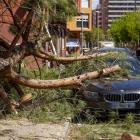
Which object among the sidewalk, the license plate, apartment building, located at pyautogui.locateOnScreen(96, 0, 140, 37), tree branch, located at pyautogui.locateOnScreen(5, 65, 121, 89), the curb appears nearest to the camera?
the sidewalk

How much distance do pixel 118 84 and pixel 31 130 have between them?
2442 mm

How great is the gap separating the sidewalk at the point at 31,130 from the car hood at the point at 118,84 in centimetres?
125

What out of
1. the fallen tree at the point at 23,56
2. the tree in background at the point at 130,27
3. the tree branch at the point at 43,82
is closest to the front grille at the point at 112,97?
the fallen tree at the point at 23,56

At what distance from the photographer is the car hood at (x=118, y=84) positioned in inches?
235

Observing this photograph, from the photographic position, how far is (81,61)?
692 centimetres

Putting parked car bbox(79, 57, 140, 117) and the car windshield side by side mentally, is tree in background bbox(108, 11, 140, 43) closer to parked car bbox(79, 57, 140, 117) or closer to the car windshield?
the car windshield

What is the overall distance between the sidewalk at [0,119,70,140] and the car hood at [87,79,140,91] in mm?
1252

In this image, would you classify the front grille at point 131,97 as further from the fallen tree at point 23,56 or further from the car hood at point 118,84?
the fallen tree at point 23,56

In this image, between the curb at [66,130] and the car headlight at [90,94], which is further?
the car headlight at [90,94]

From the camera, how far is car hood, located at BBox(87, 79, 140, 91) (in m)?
5.96

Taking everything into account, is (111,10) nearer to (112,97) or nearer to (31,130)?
(112,97)

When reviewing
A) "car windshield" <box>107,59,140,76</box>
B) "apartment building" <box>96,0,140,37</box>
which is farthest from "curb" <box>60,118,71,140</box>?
"apartment building" <box>96,0,140,37</box>

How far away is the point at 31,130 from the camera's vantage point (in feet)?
15.7

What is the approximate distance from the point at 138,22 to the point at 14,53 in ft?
140
